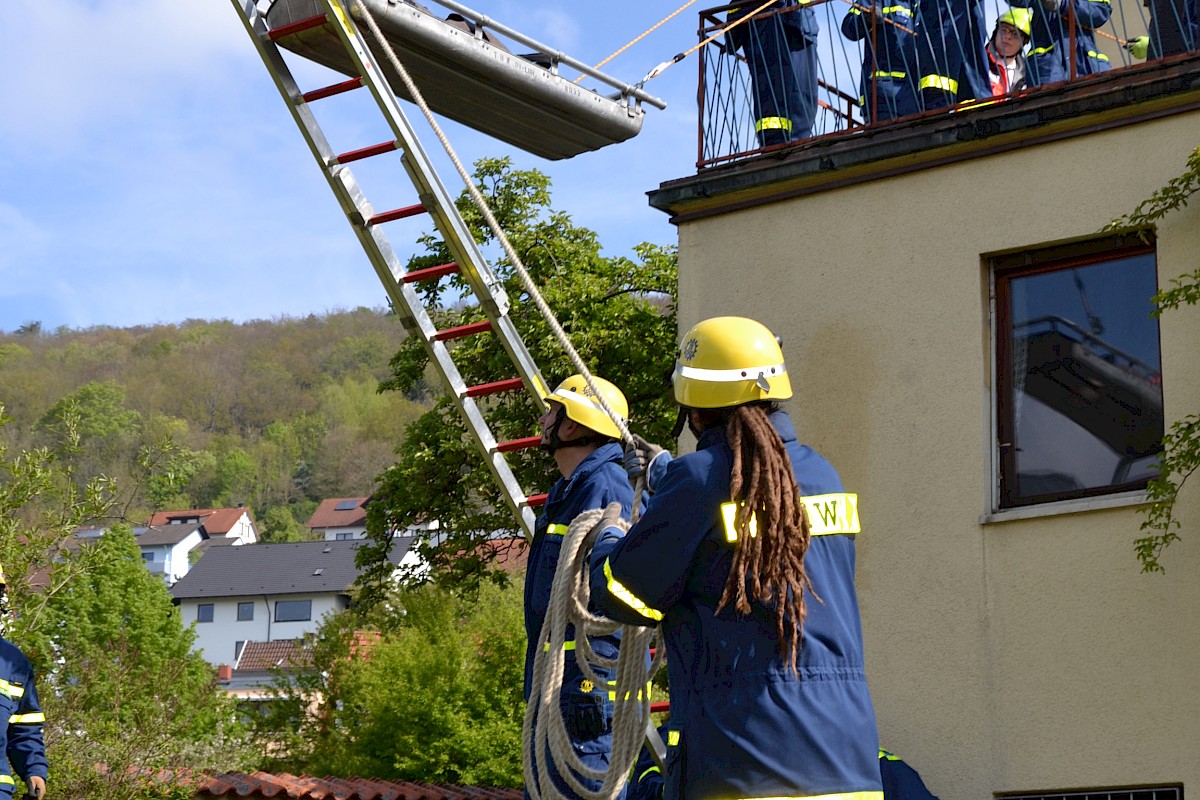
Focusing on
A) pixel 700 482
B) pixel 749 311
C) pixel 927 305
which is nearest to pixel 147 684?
pixel 749 311

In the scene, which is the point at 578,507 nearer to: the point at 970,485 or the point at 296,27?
the point at 970,485

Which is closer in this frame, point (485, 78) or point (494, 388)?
point (494, 388)

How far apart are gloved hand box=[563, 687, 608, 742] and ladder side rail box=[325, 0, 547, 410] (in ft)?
5.41

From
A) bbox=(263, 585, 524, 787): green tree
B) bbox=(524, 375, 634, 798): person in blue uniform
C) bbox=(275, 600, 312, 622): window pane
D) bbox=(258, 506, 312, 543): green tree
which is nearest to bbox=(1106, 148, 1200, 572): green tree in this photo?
bbox=(524, 375, 634, 798): person in blue uniform

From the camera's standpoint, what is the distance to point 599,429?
555cm

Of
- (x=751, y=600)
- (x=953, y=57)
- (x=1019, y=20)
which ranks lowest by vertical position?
(x=751, y=600)

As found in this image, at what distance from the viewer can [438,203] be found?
22.7ft

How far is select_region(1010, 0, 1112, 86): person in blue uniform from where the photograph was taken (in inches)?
313

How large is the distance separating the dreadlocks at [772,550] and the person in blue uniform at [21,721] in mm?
4277

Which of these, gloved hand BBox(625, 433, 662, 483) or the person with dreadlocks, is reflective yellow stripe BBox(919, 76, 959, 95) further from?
the person with dreadlocks

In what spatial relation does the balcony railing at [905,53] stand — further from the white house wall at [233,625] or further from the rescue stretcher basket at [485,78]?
the white house wall at [233,625]

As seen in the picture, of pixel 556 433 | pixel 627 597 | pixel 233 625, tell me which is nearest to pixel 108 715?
pixel 556 433

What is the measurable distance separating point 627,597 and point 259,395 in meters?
109

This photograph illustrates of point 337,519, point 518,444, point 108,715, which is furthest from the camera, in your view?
point 337,519
